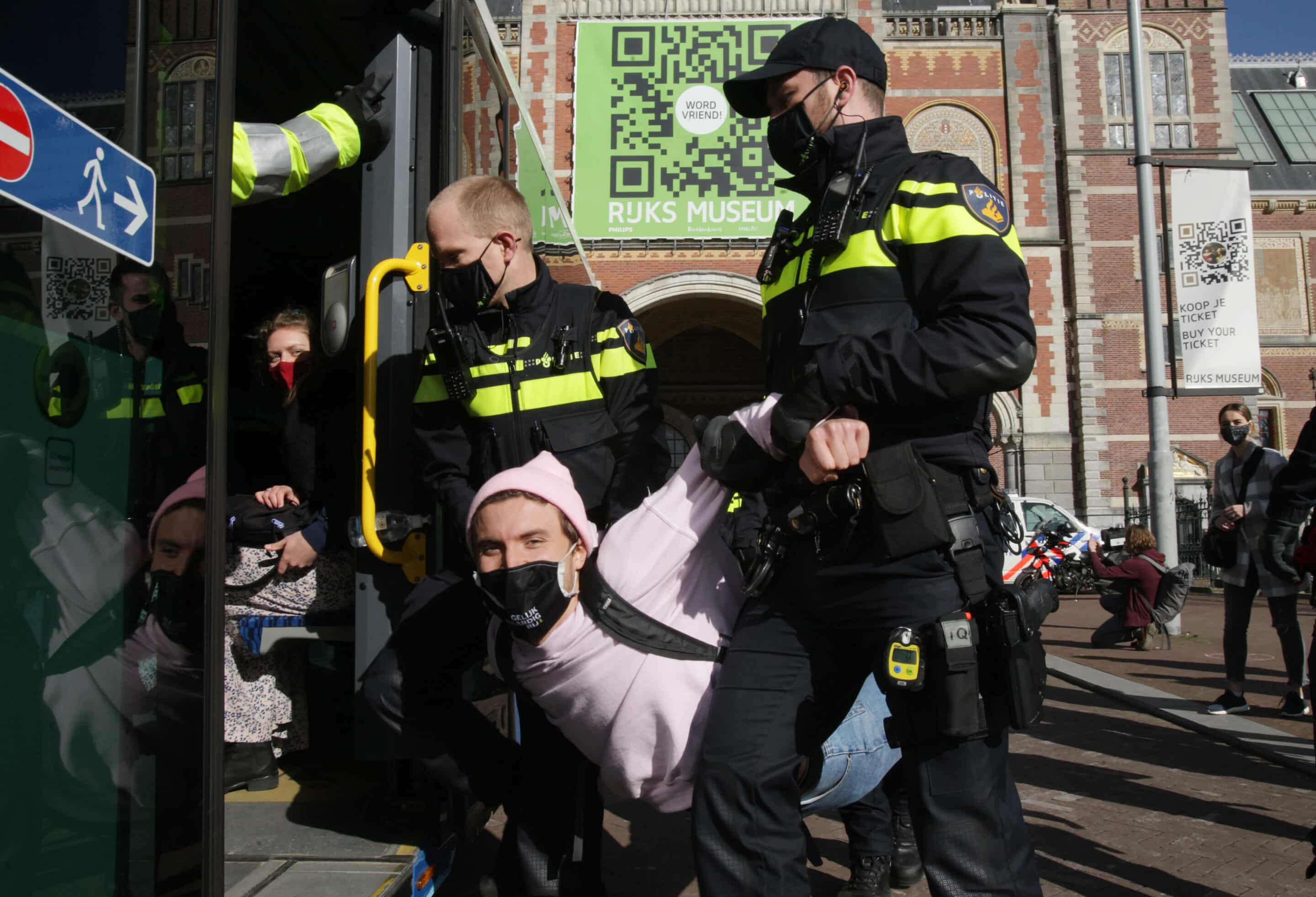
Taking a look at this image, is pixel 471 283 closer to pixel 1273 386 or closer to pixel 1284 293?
pixel 1273 386

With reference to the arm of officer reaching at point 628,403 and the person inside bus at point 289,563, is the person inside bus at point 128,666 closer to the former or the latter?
the arm of officer reaching at point 628,403

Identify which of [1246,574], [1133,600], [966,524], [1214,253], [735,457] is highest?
[1214,253]

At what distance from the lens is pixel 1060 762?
5051 mm

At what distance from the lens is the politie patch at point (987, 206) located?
200cm

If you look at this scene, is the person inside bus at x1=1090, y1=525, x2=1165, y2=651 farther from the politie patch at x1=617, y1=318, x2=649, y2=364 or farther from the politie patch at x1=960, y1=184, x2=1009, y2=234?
the politie patch at x1=960, y1=184, x2=1009, y2=234

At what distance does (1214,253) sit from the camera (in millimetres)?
10242

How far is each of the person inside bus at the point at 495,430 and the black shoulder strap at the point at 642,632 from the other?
0.52 m

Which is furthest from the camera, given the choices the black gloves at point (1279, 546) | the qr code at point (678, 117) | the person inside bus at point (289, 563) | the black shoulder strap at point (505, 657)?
the qr code at point (678, 117)

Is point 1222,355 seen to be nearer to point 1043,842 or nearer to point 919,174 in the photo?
point 1043,842

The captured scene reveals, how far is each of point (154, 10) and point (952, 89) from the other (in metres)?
23.1

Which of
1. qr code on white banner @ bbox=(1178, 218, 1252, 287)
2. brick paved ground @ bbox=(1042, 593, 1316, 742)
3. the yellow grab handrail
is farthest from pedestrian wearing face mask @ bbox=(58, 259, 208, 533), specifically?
qr code on white banner @ bbox=(1178, 218, 1252, 287)

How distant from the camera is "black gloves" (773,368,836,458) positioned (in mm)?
1972

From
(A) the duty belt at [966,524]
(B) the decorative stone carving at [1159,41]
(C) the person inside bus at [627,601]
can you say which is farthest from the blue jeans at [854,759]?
(B) the decorative stone carving at [1159,41]

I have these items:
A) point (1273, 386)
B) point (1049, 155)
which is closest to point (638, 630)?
point (1049, 155)
